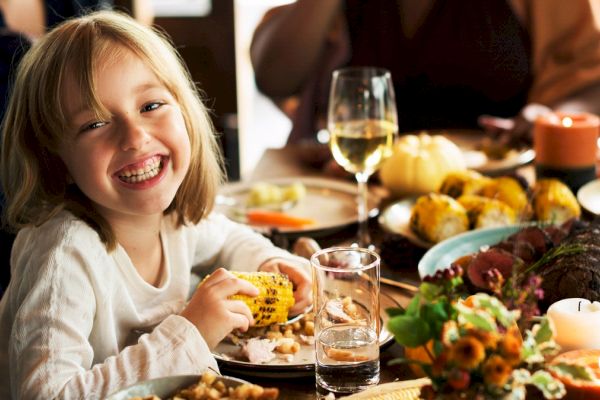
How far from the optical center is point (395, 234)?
154 cm

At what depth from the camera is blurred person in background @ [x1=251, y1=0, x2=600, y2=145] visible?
2.92 meters

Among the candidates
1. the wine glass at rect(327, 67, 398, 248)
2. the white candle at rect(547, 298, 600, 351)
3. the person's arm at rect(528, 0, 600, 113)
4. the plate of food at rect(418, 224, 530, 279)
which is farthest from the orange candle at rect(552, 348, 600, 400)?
the person's arm at rect(528, 0, 600, 113)

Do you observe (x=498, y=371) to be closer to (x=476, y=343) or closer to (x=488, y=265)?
(x=476, y=343)

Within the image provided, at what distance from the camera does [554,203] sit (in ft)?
5.12

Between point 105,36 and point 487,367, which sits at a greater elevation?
point 105,36

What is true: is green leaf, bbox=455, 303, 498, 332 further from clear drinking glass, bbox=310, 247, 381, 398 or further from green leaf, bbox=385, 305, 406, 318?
clear drinking glass, bbox=310, 247, 381, 398

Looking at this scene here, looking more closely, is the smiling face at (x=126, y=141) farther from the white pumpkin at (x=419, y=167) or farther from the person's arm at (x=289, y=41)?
the person's arm at (x=289, y=41)

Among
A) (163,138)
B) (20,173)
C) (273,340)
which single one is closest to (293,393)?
(273,340)

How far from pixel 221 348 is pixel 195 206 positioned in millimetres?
362

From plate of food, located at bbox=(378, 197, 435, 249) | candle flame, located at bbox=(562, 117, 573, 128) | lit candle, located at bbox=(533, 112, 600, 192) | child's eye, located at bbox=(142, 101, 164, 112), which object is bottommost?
plate of food, located at bbox=(378, 197, 435, 249)

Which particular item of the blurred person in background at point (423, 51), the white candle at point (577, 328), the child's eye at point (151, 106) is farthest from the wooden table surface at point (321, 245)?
the blurred person in background at point (423, 51)

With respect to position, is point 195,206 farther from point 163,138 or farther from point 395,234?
point 395,234

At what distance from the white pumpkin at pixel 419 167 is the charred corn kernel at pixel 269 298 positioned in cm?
66

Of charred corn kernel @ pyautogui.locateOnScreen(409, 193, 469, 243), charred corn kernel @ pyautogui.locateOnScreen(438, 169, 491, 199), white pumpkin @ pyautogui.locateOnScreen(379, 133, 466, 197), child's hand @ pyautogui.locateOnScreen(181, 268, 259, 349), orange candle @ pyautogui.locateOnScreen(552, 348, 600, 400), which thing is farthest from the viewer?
white pumpkin @ pyautogui.locateOnScreen(379, 133, 466, 197)
